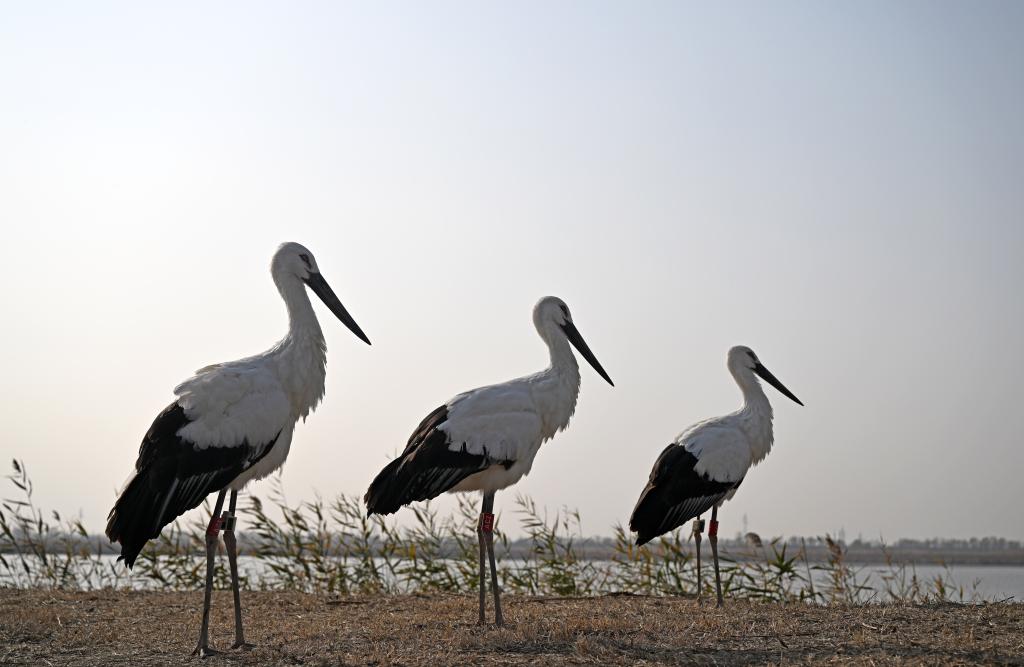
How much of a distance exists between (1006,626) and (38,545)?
8.68 m


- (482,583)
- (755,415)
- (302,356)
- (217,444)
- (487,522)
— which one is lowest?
(482,583)

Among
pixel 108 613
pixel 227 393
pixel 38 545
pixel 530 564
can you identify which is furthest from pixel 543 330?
pixel 38 545

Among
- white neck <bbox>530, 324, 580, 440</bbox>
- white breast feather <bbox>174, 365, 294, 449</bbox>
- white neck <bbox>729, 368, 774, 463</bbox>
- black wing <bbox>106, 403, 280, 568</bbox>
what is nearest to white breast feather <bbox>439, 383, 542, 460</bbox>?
white neck <bbox>530, 324, 580, 440</bbox>

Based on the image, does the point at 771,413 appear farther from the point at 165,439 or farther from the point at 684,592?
the point at 165,439

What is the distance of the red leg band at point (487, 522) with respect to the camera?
7.98 metres

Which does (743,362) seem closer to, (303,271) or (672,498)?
(672,498)

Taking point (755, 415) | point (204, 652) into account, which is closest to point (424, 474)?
point (204, 652)

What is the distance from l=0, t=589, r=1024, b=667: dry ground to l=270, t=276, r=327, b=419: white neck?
1.61m

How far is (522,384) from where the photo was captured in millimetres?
8648

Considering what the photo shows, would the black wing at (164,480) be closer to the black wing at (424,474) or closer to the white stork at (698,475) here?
the black wing at (424,474)

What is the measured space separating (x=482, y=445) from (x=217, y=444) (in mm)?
2096

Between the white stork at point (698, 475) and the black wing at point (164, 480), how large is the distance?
407cm

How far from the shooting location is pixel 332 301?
332 inches

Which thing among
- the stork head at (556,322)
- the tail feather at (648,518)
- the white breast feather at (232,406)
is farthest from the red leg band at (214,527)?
the tail feather at (648,518)
